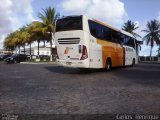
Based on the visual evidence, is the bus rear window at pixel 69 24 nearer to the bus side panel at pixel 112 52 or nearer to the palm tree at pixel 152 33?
the bus side panel at pixel 112 52

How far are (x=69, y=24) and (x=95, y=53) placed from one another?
95.5 inches

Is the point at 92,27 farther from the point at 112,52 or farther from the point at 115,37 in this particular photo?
the point at 115,37

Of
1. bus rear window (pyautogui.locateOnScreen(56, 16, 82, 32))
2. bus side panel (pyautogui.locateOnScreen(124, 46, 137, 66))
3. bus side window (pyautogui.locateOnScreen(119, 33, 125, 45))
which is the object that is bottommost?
bus side panel (pyautogui.locateOnScreen(124, 46, 137, 66))

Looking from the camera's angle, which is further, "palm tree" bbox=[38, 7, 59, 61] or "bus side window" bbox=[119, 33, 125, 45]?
"palm tree" bbox=[38, 7, 59, 61]

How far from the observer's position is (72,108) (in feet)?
25.5

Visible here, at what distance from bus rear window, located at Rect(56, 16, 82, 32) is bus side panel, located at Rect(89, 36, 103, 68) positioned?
1.16 m

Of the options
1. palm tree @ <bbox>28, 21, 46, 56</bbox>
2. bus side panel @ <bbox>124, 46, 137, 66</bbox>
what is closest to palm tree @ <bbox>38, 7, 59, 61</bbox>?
palm tree @ <bbox>28, 21, 46, 56</bbox>

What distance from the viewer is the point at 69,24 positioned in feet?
59.8

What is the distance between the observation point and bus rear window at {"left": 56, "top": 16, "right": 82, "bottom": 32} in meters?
17.9

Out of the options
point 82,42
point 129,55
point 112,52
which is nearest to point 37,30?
point 129,55

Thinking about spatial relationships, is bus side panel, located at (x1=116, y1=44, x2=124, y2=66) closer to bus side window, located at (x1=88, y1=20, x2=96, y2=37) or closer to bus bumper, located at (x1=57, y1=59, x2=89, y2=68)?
bus side window, located at (x1=88, y1=20, x2=96, y2=37)

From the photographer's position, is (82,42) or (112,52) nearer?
(82,42)

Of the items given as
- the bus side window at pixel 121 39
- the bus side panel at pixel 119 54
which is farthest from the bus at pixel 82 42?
the bus side window at pixel 121 39

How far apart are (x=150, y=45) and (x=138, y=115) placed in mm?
83998
